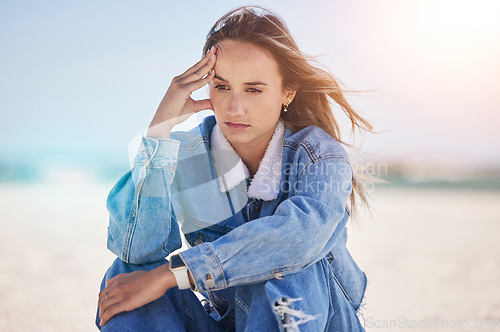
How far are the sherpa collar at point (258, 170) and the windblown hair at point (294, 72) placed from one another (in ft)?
0.55

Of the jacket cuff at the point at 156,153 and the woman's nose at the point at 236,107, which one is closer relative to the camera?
the jacket cuff at the point at 156,153

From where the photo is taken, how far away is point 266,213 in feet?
6.10

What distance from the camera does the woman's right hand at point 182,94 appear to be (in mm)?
1819

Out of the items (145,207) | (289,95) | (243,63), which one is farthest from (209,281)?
(289,95)

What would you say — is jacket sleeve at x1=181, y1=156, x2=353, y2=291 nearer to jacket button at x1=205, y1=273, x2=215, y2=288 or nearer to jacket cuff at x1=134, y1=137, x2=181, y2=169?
jacket button at x1=205, y1=273, x2=215, y2=288

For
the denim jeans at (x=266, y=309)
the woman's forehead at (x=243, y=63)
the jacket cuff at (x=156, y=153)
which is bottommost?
the denim jeans at (x=266, y=309)

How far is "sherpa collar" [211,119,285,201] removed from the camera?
187 cm

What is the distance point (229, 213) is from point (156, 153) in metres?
0.41

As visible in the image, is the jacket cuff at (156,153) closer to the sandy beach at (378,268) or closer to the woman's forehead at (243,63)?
the woman's forehead at (243,63)

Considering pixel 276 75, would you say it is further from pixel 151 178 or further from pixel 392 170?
pixel 392 170

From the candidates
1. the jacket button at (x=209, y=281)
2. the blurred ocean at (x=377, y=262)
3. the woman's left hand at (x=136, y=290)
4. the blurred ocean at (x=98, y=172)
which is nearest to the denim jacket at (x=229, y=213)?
the jacket button at (x=209, y=281)

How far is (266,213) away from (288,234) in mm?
403

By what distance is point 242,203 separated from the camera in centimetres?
195

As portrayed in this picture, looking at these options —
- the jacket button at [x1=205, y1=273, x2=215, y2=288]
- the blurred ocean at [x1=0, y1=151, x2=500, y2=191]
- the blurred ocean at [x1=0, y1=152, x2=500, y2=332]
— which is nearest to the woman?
the jacket button at [x1=205, y1=273, x2=215, y2=288]
